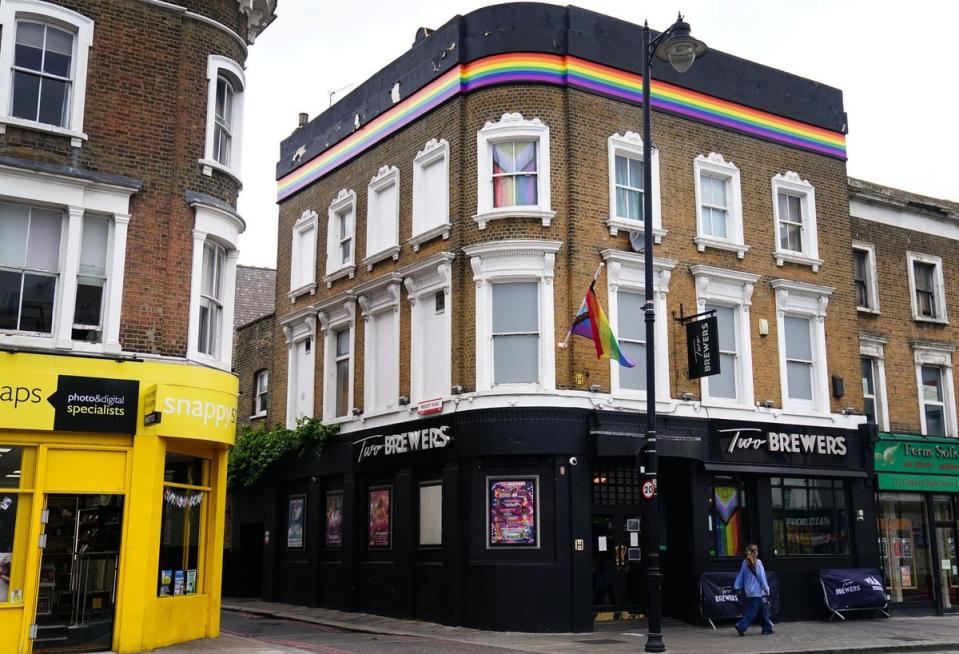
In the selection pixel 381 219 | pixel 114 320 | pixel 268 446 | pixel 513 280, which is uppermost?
pixel 381 219

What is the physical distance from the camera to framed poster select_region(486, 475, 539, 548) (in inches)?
786

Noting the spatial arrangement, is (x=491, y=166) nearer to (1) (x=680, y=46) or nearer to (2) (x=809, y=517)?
(1) (x=680, y=46)

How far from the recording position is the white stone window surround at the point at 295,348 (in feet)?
88.7

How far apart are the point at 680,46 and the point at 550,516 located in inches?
359

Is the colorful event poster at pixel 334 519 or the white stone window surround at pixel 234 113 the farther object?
the colorful event poster at pixel 334 519

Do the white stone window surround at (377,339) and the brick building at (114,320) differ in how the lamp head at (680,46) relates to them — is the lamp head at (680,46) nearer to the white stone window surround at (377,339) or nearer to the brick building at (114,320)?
the brick building at (114,320)

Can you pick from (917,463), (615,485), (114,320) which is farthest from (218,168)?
(917,463)

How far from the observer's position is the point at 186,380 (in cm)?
1661

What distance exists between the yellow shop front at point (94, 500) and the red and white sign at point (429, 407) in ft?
18.9

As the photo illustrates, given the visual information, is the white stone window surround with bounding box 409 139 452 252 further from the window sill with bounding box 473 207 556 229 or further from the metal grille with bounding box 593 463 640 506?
the metal grille with bounding box 593 463 640 506

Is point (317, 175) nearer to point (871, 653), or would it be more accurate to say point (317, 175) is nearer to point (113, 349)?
point (113, 349)

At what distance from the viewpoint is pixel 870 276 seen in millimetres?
27281

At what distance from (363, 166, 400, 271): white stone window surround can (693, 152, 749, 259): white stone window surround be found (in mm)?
7033

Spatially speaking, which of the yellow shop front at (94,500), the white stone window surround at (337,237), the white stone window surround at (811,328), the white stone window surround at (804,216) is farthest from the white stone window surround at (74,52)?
the white stone window surround at (804,216)
